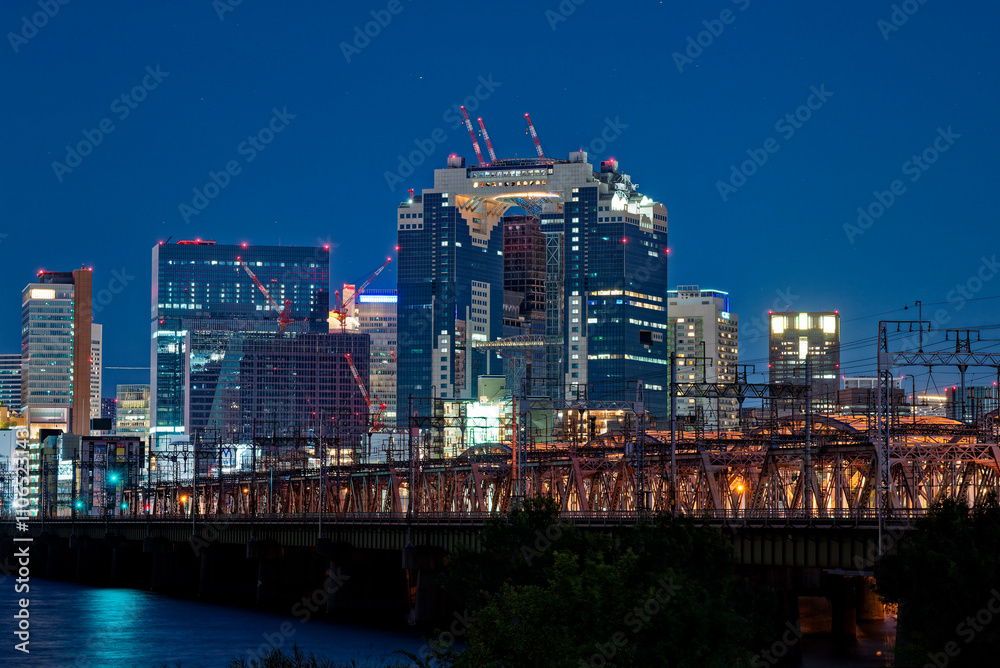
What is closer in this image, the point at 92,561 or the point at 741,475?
the point at 741,475

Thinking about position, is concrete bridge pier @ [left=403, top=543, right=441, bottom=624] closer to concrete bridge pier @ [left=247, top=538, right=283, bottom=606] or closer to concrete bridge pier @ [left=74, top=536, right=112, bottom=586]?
concrete bridge pier @ [left=247, top=538, right=283, bottom=606]

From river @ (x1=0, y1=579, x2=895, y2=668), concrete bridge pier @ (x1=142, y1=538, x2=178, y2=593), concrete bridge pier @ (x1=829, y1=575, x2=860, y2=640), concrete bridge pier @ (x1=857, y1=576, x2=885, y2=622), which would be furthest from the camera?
concrete bridge pier @ (x1=142, y1=538, x2=178, y2=593)

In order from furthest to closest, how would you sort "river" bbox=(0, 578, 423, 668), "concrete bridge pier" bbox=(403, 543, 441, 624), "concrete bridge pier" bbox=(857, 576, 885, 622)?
"concrete bridge pier" bbox=(857, 576, 885, 622)
"concrete bridge pier" bbox=(403, 543, 441, 624)
"river" bbox=(0, 578, 423, 668)

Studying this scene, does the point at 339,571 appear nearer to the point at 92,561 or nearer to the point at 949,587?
the point at 92,561

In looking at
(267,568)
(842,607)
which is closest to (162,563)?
(267,568)

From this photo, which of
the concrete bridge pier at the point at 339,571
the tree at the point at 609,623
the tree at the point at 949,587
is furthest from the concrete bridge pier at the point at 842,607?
the tree at the point at 949,587

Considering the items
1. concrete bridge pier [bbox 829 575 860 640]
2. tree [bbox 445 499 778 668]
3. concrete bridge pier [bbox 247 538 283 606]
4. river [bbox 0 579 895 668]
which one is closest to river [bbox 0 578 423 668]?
river [bbox 0 579 895 668]

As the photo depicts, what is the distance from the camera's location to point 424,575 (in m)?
118

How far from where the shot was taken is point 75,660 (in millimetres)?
100812

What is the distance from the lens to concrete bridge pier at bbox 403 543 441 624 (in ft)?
384

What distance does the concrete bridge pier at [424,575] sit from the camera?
11719 centimetres

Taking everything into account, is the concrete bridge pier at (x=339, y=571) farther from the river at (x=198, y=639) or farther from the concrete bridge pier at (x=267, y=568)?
the concrete bridge pier at (x=267, y=568)

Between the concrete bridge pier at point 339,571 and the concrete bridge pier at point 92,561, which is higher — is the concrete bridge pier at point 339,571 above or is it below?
above

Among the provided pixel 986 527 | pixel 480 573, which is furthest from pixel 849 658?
pixel 986 527
